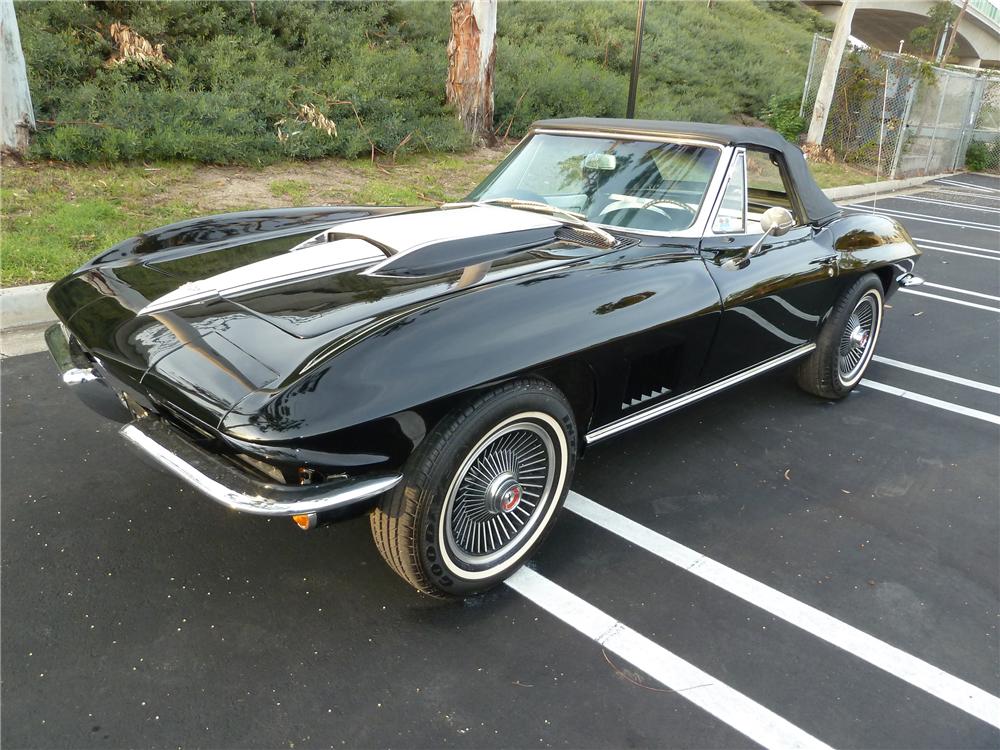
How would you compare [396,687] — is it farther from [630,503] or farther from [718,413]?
[718,413]

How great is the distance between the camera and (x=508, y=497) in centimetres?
249

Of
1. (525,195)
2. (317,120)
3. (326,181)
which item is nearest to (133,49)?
(317,120)

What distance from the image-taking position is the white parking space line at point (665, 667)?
2.10 m

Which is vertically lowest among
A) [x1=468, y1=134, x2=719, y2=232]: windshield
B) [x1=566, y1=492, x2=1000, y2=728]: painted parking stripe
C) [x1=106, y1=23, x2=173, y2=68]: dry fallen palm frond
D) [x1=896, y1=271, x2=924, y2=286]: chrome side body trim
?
[x1=566, y1=492, x2=1000, y2=728]: painted parking stripe

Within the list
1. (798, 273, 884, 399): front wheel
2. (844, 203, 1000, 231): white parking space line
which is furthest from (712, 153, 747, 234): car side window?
(844, 203, 1000, 231): white parking space line

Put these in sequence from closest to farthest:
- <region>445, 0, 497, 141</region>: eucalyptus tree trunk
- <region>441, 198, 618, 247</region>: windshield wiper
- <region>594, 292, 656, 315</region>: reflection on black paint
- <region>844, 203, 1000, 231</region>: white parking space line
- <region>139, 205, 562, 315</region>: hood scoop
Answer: <region>139, 205, 562, 315</region>: hood scoop, <region>594, 292, 656, 315</region>: reflection on black paint, <region>441, 198, 618, 247</region>: windshield wiper, <region>445, 0, 497, 141</region>: eucalyptus tree trunk, <region>844, 203, 1000, 231</region>: white parking space line

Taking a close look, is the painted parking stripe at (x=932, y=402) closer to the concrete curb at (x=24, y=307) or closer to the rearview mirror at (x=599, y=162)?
the rearview mirror at (x=599, y=162)

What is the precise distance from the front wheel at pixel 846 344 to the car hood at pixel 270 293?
1.85m

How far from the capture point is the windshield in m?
3.41

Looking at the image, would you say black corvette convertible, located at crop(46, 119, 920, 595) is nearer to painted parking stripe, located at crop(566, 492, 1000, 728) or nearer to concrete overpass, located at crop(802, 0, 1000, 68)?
painted parking stripe, located at crop(566, 492, 1000, 728)

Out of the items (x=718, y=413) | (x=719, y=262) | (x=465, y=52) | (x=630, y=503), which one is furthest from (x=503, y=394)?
(x=465, y=52)

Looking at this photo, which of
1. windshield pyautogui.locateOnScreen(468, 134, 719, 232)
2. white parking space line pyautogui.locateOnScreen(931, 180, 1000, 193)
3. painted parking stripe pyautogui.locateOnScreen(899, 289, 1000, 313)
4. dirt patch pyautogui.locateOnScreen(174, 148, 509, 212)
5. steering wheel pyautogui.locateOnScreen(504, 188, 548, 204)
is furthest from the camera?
white parking space line pyautogui.locateOnScreen(931, 180, 1000, 193)

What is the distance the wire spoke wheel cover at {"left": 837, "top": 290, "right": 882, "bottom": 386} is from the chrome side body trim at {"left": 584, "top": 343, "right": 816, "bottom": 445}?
0.36 metres

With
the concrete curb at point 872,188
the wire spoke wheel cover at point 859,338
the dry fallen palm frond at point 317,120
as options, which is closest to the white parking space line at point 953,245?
the concrete curb at point 872,188
